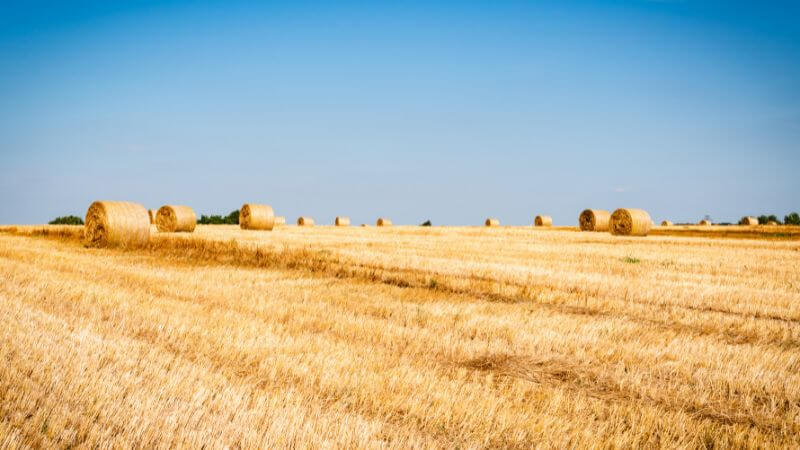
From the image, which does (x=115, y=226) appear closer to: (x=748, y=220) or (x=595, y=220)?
(x=595, y=220)

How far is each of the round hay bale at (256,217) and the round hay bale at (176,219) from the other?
3846 millimetres

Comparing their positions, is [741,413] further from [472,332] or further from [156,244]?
[156,244]

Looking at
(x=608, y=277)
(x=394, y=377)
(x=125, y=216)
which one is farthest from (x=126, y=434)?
(x=125, y=216)

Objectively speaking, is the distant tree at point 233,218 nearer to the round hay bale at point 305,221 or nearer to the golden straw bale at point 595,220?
the round hay bale at point 305,221

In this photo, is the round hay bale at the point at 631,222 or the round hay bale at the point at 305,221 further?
the round hay bale at the point at 305,221

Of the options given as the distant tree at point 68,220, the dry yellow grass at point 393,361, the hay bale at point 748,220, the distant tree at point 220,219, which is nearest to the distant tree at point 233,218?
the distant tree at point 220,219

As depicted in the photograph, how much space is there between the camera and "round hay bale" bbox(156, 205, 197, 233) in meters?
24.8

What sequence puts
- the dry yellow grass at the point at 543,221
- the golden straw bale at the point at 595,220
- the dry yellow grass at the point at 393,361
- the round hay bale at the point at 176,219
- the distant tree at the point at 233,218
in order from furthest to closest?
the distant tree at the point at 233,218 → the dry yellow grass at the point at 543,221 → the golden straw bale at the point at 595,220 → the round hay bale at the point at 176,219 → the dry yellow grass at the point at 393,361

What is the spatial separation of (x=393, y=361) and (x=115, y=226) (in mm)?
14780

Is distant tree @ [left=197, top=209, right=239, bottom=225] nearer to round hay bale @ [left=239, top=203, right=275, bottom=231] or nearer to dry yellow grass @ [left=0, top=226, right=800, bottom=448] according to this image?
round hay bale @ [left=239, top=203, right=275, bottom=231]

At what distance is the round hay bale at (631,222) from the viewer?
2992 centimetres

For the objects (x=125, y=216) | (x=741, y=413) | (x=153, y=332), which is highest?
(x=125, y=216)

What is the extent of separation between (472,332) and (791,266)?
12161 millimetres

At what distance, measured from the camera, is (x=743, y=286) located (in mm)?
10828
